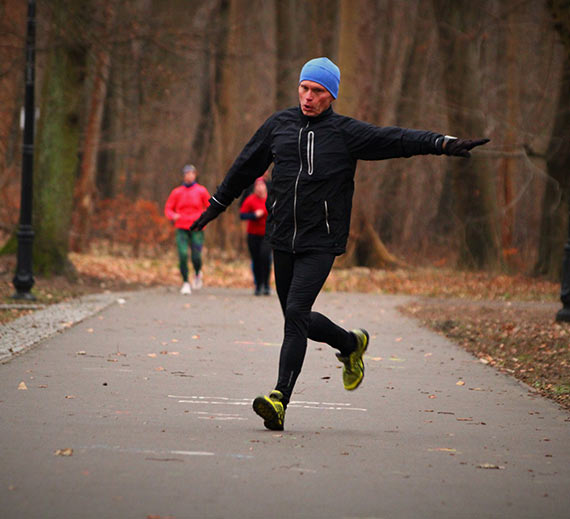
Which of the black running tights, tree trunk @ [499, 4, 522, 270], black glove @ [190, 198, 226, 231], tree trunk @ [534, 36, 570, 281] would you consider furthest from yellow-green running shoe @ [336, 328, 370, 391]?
tree trunk @ [499, 4, 522, 270]

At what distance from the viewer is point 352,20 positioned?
2755cm

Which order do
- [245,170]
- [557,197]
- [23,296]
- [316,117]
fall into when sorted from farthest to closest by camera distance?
[557,197] < [23,296] < [245,170] < [316,117]

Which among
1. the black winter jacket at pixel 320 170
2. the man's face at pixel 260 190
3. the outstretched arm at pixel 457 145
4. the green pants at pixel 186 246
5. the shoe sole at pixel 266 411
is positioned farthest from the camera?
Answer: the man's face at pixel 260 190

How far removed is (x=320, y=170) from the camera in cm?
659

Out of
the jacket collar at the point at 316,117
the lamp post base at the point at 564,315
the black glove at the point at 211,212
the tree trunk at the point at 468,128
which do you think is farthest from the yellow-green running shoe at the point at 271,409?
the tree trunk at the point at 468,128

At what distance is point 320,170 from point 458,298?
13.9 m

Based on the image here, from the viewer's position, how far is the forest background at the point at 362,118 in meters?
18.9

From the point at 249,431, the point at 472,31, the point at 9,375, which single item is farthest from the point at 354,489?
the point at 472,31

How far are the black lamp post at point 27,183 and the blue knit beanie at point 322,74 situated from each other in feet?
31.3

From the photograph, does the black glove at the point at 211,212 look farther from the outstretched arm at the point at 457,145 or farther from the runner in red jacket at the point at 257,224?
the runner in red jacket at the point at 257,224

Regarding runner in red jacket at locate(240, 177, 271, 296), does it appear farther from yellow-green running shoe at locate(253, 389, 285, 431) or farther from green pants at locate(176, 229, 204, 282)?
yellow-green running shoe at locate(253, 389, 285, 431)

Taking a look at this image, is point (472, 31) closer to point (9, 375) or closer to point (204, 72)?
point (204, 72)

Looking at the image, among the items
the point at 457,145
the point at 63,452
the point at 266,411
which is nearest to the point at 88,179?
the point at 266,411

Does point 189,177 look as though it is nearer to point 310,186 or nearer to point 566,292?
point 566,292
